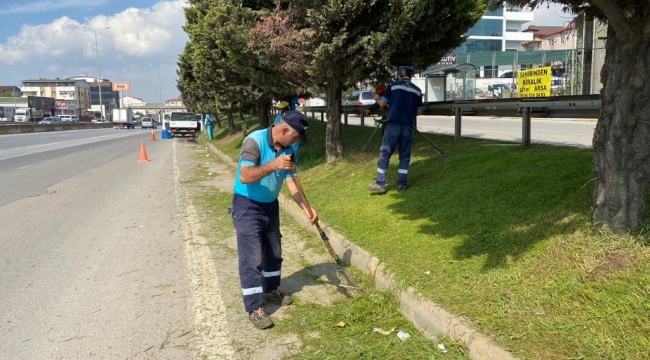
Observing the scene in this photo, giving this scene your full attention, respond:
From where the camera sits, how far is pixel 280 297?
15.0ft

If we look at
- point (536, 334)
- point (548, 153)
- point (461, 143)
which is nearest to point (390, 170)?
point (461, 143)

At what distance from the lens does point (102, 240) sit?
673cm

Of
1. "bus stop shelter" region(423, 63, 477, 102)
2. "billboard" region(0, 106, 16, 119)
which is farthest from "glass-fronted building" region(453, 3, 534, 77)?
"billboard" region(0, 106, 16, 119)

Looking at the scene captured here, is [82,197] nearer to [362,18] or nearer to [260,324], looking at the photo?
[362,18]

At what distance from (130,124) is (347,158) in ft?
224

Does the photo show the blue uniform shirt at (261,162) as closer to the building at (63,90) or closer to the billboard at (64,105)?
the billboard at (64,105)

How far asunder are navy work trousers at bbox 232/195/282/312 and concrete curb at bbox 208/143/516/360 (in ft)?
3.37

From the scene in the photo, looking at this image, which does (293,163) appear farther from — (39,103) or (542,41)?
(39,103)

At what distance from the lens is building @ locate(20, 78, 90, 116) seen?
14300 centimetres

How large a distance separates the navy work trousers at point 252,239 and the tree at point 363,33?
476cm

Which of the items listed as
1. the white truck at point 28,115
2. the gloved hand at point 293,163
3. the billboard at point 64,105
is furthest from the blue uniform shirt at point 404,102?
the billboard at point 64,105

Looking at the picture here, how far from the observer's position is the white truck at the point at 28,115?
81.8m

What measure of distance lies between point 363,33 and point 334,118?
203 centimetres

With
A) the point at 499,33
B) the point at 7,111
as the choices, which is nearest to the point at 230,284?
the point at 499,33
